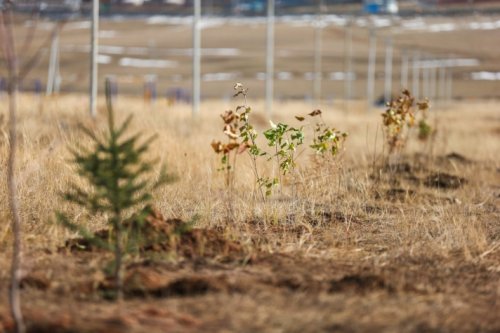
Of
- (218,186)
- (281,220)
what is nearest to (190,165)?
(218,186)

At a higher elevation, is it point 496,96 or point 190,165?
point 190,165

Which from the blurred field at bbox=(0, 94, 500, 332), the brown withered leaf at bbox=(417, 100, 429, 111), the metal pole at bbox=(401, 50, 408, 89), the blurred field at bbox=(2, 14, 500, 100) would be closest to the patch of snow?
the blurred field at bbox=(2, 14, 500, 100)

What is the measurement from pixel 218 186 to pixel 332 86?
90488 millimetres

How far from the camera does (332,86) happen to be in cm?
10088

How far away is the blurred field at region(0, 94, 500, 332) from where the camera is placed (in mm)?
5297

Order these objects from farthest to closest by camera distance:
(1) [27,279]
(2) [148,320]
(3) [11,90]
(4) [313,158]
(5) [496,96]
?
(5) [496,96] → (4) [313,158] → (1) [27,279] → (3) [11,90] → (2) [148,320]

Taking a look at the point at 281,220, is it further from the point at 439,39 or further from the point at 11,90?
the point at 439,39

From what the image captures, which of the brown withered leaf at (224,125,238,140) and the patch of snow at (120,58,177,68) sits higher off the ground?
the brown withered leaf at (224,125,238,140)

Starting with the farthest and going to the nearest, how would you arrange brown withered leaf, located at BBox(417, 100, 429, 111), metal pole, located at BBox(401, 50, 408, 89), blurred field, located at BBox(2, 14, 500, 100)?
blurred field, located at BBox(2, 14, 500, 100)
metal pole, located at BBox(401, 50, 408, 89)
brown withered leaf, located at BBox(417, 100, 429, 111)

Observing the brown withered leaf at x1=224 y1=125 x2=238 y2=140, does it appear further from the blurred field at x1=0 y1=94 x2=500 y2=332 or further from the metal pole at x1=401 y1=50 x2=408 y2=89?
the metal pole at x1=401 y1=50 x2=408 y2=89

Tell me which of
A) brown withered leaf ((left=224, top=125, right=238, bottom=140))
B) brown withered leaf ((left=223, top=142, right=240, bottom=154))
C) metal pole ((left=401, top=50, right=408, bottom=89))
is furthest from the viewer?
metal pole ((left=401, top=50, right=408, bottom=89))

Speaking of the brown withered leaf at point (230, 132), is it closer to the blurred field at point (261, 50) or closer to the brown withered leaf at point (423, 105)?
the brown withered leaf at point (423, 105)

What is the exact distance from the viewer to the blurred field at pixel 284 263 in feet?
17.4

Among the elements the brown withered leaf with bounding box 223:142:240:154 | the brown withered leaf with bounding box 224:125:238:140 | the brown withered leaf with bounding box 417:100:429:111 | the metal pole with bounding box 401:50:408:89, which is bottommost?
the metal pole with bounding box 401:50:408:89
